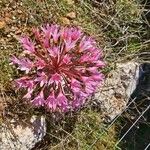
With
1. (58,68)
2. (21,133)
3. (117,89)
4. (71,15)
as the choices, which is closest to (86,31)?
(71,15)

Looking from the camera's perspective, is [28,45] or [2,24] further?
[2,24]

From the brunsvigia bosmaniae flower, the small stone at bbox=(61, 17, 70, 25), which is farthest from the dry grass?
the brunsvigia bosmaniae flower

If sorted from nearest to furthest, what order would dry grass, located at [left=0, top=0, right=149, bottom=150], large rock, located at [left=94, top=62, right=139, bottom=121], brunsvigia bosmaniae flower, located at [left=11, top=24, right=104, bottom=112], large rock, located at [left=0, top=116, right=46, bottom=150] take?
brunsvigia bosmaniae flower, located at [left=11, top=24, right=104, bottom=112], large rock, located at [left=0, top=116, right=46, bottom=150], dry grass, located at [left=0, top=0, right=149, bottom=150], large rock, located at [left=94, top=62, right=139, bottom=121]

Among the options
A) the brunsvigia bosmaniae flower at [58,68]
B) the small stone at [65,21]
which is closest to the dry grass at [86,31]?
the small stone at [65,21]

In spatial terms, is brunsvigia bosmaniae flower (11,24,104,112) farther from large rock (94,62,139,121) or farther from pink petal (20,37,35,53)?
large rock (94,62,139,121)

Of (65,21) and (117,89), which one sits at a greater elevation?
(65,21)

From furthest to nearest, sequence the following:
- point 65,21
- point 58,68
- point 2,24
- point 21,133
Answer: point 65,21 < point 2,24 < point 21,133 < point 58,68

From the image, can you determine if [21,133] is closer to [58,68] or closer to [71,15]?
[58,68]
